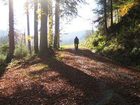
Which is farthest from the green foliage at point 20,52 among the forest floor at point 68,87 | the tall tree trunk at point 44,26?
the forest floor at point 68,87

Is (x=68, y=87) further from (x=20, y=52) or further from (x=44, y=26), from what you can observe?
(x=20, y=52)

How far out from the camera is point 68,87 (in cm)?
1299

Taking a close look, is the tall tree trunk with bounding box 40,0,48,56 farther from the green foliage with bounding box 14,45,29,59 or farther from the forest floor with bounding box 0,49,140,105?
the forest floor with bounding box 0,49,140,105

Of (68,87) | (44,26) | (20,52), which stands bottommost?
(68,87)

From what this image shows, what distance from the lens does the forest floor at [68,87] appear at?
11294 millimetres

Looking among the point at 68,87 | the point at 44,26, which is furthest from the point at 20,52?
the point at 68,87

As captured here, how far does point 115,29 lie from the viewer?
4075cm

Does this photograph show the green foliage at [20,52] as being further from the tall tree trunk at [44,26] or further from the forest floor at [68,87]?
the forest floor at [68,87]

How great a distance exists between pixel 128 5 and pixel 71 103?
1625cm

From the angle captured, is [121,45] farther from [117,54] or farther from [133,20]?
[133,20]

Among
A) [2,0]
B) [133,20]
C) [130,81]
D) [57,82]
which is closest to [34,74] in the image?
[57,82]

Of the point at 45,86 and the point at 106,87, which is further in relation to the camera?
the point at 45,86

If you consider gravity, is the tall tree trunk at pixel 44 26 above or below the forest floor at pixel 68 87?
above

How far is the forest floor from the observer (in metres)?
11.3
